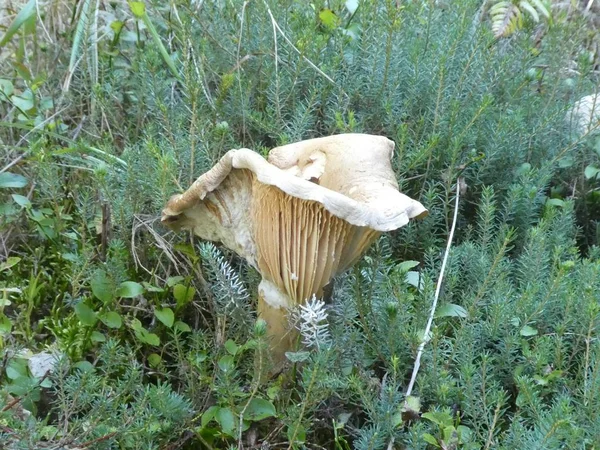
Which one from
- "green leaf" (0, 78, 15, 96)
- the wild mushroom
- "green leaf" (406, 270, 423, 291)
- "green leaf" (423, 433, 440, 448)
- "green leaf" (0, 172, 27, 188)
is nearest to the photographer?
the wild mushroom

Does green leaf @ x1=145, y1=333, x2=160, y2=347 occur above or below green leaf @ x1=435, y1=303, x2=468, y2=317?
below

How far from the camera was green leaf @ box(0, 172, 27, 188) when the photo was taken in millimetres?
2582

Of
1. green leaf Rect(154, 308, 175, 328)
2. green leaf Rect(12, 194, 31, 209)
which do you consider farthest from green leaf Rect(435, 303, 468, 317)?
green leaf Rect(12, 194, 31, 209)

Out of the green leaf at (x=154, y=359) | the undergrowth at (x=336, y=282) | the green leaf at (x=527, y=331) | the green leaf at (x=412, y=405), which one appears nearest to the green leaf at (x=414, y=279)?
the undergrowth at (x=336, y=282)

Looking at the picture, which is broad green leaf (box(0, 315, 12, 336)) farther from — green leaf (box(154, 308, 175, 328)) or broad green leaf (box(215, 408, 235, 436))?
broad green leaf (box(215, 408, 235, 436))

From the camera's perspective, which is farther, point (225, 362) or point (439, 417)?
point (225, 362)

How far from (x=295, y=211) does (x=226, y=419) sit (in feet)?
1.94

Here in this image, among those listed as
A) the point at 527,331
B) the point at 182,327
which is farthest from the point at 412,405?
the point at 182,327

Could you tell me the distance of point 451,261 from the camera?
2.30 metres

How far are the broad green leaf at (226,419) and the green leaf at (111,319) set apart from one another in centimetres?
48

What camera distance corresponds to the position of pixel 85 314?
2.15 meters

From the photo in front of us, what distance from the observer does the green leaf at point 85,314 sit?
2.13 metres

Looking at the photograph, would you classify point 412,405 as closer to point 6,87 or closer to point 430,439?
point 430,439

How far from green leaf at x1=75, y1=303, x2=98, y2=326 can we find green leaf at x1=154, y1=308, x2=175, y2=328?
19 cm
